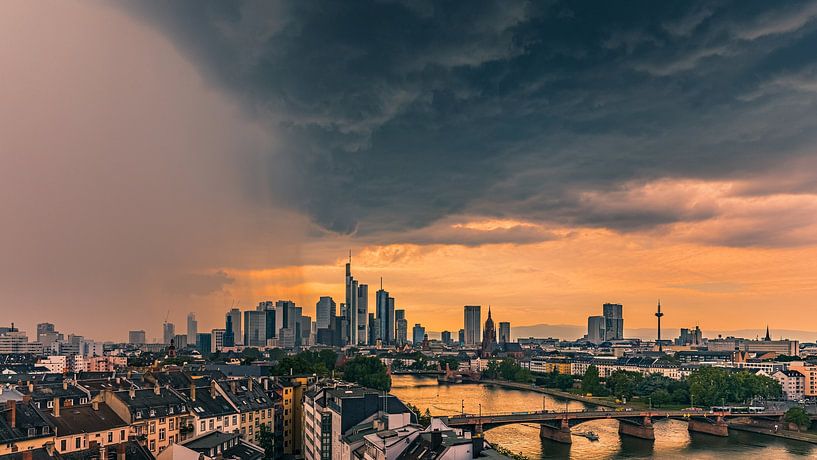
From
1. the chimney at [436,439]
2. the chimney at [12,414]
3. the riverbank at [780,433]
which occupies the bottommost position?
the riverbank at [780,433]

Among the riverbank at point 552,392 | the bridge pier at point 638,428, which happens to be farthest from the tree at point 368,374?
the bridge pier at point 638,428

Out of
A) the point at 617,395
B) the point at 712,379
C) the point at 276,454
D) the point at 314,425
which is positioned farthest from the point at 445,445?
the point at 617,395

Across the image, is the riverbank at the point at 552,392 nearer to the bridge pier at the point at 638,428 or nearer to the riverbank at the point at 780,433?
the riverbank at the point at 780,433

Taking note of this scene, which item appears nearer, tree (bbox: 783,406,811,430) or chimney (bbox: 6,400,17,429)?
chimney (bbox: 6,400,17,429)

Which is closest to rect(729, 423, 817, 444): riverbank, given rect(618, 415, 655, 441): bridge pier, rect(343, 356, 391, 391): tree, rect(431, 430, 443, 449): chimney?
rect(618, 415, 655, 441): bridge pier

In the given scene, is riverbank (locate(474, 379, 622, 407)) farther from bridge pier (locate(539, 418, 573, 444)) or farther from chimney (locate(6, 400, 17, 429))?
chimney (locate(6, 400, 17, 429))

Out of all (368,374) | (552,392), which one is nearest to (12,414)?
(368,374)

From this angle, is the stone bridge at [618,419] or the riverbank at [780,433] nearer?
the stone bridge at [618,419]
